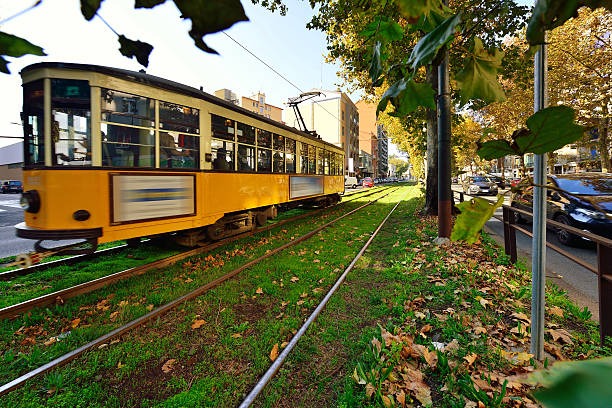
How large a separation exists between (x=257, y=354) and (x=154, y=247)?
5296mm

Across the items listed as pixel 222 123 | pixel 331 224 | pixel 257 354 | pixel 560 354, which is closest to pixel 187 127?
pixel 222 123

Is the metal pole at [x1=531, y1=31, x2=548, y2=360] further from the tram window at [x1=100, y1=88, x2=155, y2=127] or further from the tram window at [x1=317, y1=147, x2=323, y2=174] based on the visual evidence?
the tram window at [x1=317, y1=147, x2=323, y2=174]

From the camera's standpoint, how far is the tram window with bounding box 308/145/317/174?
39.2 feet

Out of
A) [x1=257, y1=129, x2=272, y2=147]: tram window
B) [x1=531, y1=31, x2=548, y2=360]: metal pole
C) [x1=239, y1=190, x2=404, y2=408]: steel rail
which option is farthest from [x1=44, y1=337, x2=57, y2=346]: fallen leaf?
[x1=257, y1=129, x2=272, y2=147]: tram window

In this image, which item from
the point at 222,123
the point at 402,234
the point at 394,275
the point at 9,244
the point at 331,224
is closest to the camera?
the point at 394,275

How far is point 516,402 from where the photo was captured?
6.70 feet

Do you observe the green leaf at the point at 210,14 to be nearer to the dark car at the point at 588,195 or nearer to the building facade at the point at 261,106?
the dark car at the point at 588,195

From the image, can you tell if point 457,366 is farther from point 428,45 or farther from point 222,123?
point 222,123

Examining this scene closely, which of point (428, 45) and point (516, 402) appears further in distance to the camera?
point (516, 402)

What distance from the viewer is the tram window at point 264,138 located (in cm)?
826

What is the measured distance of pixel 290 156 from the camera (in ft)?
33.3

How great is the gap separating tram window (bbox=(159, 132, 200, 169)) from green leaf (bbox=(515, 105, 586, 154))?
19.5ft

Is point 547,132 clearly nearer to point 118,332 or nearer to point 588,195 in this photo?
point 118,332

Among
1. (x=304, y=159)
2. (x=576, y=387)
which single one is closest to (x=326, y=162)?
(x=304, y=159)
